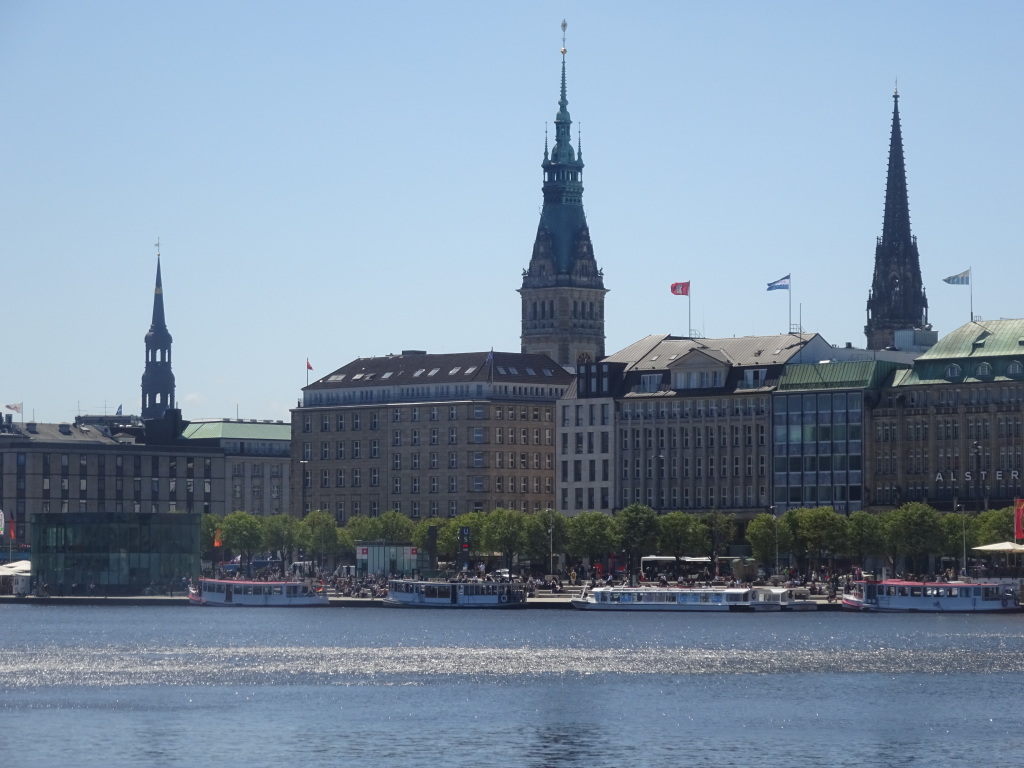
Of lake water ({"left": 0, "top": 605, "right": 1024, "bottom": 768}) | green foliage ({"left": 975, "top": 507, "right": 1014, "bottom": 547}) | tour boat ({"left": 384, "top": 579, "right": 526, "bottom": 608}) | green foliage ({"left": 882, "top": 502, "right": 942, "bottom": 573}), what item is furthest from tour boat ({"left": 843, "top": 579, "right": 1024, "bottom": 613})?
tour boat ({"left": 384, "top": 579, "right": 526, "bottom": 608})

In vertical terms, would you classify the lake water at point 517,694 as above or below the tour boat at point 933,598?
below

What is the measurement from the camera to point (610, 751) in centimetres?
9581

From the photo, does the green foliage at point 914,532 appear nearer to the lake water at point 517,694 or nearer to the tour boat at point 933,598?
the tour boat at point 933,598

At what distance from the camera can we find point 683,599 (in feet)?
623

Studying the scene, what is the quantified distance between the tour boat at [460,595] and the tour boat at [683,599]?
538 centimetres

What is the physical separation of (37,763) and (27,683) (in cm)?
3152

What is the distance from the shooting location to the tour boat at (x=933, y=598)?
588ft

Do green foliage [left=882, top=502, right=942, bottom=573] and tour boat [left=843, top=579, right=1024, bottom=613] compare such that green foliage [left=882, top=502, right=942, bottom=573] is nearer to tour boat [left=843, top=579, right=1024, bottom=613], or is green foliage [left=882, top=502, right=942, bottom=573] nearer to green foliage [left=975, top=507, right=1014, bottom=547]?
green foliage [left=975, top=507, right=1014, bottom=547]

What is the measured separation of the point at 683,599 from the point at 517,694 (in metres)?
74.0

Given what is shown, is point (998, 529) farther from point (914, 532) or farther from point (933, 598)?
point (933, 598)

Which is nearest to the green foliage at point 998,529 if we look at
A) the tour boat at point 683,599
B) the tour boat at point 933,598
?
the tour boat at point 933,598

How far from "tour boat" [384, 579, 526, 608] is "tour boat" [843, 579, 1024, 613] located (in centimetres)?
2554

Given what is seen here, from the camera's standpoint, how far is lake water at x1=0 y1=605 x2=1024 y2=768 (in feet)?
313

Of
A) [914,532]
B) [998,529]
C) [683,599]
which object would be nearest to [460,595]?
[683,599]
